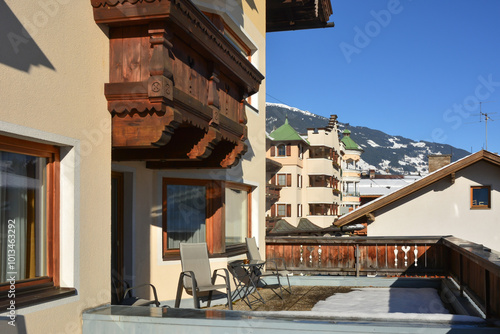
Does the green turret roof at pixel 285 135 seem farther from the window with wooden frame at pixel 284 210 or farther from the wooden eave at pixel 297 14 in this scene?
the wooden eave at pixel 297 14

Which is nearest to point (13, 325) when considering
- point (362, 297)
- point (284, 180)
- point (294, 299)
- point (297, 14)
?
point (294, 299)

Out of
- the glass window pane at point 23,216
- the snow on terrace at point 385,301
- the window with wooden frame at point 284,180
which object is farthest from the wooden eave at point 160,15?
the window with wooden frame at point 284,180

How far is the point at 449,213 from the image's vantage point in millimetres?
19484

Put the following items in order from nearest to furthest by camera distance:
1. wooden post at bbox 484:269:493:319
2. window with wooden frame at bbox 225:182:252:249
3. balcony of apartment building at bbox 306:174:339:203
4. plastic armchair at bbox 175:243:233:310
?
wooden post at bbox 484:269:493:319
plastic armchair at bbox 175:243:233:310
window with wooden frame at bbox 225:182:252:249
balcony of apartment building at bbox 306:174:339:203

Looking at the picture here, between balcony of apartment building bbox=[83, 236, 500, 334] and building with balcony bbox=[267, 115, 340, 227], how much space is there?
39492mm

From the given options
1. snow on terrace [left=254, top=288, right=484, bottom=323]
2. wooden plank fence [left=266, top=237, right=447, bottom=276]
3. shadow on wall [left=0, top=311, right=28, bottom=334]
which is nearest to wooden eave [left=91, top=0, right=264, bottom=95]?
shadow on wall [left=0, top=311, right=28, bottom=334]

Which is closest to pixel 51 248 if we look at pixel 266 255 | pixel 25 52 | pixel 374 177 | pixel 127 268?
pixel 25 52

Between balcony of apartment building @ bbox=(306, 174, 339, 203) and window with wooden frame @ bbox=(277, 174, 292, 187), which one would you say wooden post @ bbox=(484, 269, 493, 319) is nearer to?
window with wooden frame @ bbox=(277, 174, 292, 187)

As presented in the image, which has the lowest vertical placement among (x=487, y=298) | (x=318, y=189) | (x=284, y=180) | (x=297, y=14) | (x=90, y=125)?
(x=487, y=298)

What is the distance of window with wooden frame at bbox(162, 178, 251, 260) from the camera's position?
849 cm

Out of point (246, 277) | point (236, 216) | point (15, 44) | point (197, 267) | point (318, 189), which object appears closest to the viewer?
point (15, 44)

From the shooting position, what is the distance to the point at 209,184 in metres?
9.28

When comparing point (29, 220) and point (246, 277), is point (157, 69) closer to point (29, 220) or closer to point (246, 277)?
point (29, 220)

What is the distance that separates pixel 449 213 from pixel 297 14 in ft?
30.6
